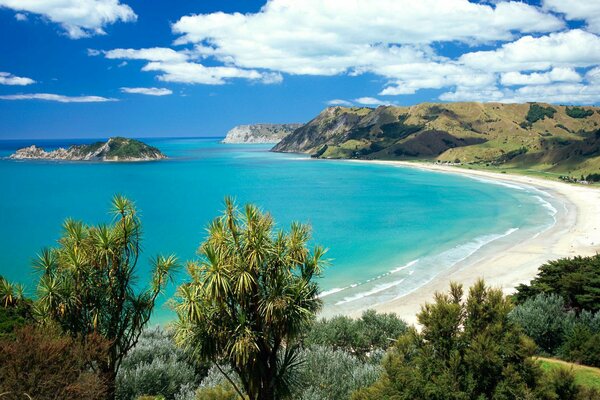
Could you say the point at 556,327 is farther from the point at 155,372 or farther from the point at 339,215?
the point at 339,215

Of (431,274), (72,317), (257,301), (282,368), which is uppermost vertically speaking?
(257,301)

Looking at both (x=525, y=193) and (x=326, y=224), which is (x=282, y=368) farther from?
(x=525, y=193)

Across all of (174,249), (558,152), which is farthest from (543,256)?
(558,152)

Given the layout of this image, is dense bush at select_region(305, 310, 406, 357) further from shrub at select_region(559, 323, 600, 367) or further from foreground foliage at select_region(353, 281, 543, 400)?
foreground foliage at select_region(353, 281, 543, 400)

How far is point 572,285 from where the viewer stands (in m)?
26.5

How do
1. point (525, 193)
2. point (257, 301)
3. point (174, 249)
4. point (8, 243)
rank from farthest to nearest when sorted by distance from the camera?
1. point (525, 193)
2. point (8, 243)
3. point (174, 249)
4. point (257, 301)

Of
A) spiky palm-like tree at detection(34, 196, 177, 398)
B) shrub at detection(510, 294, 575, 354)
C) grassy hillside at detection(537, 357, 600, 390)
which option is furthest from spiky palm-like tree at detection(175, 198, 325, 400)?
shrub at detection(510, 294, 575, 354)

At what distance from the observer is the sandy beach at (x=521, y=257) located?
1539 inches

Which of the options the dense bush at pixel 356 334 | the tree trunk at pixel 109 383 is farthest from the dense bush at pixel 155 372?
the dense bush at pixel 356 334

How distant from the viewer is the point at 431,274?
4722 centimetres

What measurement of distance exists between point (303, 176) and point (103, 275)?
15588 centimetres

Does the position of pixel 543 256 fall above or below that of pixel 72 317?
below

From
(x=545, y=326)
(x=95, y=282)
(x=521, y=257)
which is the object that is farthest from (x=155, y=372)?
(x=521, y=257)

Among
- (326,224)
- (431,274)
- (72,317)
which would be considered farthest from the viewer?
(326,224)
